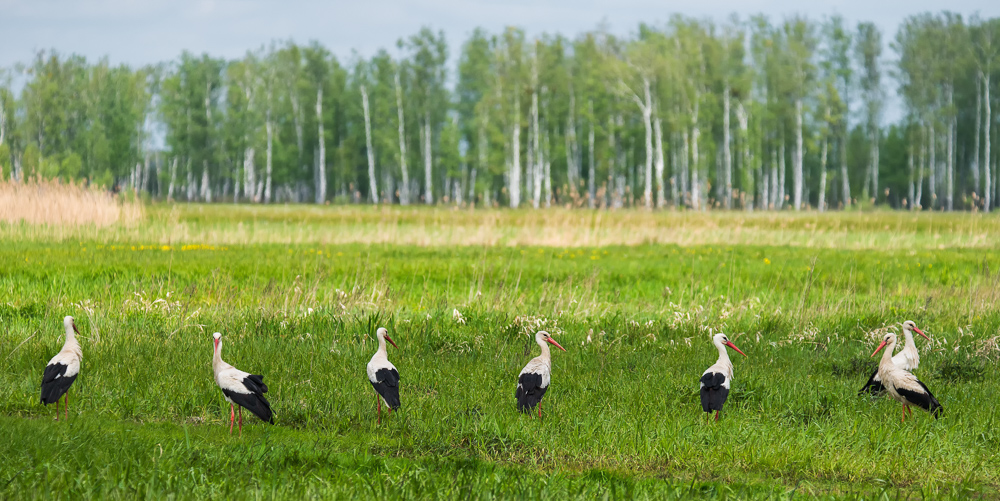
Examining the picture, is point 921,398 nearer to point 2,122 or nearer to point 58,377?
point 58,377

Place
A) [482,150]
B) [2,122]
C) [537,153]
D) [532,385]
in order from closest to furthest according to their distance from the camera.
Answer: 1. [532,385]
2. [537,153]
3. [2,122]
4. [482,150]

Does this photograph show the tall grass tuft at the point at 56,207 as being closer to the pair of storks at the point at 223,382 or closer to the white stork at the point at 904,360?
the pair of storks at the point at 223,382

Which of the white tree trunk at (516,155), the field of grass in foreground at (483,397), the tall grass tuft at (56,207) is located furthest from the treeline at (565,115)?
the field of grass in foreground at (483,397)

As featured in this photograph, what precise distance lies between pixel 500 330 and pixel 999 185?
6771cm

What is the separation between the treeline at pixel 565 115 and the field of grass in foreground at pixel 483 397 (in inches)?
1614

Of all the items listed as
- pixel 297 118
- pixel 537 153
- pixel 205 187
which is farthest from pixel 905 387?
pixel 205 187

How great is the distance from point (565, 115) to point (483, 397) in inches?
2368

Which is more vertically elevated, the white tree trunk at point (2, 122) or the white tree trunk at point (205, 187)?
the white tree trunk at point (2, 122)

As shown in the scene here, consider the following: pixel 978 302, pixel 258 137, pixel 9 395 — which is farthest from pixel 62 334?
pixel 258 137

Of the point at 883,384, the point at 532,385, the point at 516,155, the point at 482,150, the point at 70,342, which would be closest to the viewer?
the point at 532,385

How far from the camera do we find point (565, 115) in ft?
220

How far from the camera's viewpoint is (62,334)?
1124 centimetres

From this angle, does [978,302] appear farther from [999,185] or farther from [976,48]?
[999,185]

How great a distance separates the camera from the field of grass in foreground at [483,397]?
5.98 meters
